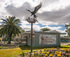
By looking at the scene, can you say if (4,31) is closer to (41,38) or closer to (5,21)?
(5,21)

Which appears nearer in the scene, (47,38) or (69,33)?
(47,38)

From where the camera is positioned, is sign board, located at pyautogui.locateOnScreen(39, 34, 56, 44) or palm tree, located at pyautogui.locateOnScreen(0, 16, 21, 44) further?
palm tree, located at pyautogui.locateOnScreen(0, 16, 21, 44)

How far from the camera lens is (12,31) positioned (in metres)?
25.5

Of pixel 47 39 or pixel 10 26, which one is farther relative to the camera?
pixel 10 26

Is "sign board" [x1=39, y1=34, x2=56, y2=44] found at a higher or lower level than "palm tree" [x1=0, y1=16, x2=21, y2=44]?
A: lower

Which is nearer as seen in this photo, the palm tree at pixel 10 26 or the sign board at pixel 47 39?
the sign board at pixel 47 39

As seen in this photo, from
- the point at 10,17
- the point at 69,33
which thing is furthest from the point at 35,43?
the point at 69,33

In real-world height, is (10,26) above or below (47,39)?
above

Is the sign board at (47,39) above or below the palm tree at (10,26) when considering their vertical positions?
below

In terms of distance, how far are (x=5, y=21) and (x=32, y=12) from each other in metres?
16.2

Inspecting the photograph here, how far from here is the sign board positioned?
19.2 meters

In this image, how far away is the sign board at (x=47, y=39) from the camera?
1918 centimetres

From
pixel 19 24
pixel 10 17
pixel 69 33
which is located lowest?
pixel 69 33

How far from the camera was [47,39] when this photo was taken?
19.5 m
